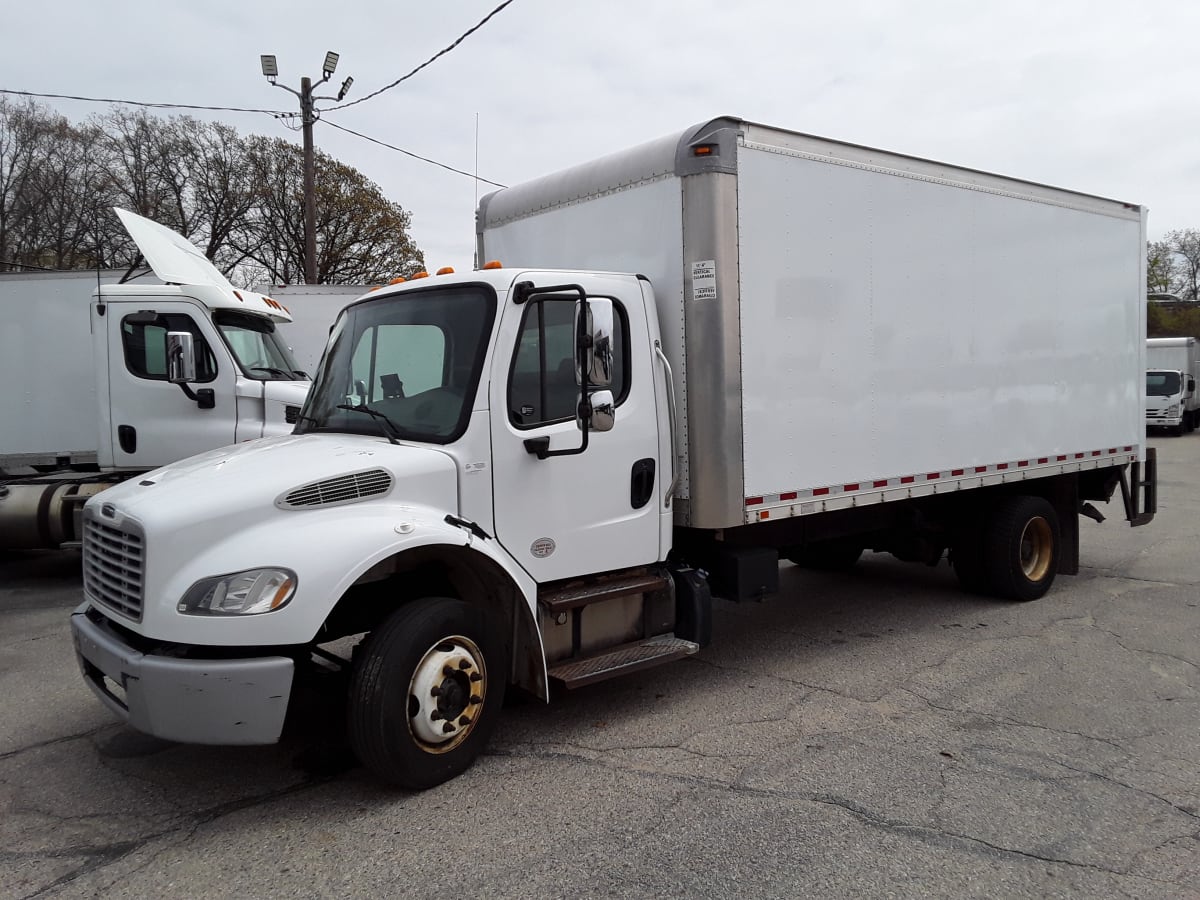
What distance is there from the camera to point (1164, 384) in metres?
29.3

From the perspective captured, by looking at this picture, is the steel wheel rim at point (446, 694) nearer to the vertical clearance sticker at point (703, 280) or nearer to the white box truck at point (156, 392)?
the vertical clearance sticker at point (703, 280)

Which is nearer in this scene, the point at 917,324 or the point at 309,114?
the point at 917,324

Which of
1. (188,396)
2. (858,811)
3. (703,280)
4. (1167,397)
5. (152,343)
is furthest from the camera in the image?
(1167,397)

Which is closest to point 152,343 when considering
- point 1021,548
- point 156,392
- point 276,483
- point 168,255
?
point 156,392

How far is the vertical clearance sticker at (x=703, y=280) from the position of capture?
508 cm

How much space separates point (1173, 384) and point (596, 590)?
30.5 meters

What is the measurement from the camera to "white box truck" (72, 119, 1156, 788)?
12.6ft

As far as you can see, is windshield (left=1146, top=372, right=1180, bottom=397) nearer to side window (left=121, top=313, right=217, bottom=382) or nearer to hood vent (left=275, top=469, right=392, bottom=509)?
side window (left=121, top=313, right=217, bottom=382)

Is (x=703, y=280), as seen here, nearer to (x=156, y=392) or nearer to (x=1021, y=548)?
(x=1021, y=548)

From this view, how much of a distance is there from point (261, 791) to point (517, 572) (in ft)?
5.06

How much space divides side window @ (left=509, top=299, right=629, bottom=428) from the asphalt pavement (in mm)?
1732

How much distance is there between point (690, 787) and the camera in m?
4.23

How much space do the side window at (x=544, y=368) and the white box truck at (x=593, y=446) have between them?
0.01 m

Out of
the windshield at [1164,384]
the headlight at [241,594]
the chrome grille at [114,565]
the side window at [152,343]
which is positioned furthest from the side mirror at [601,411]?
the windshield at [1164,384]
